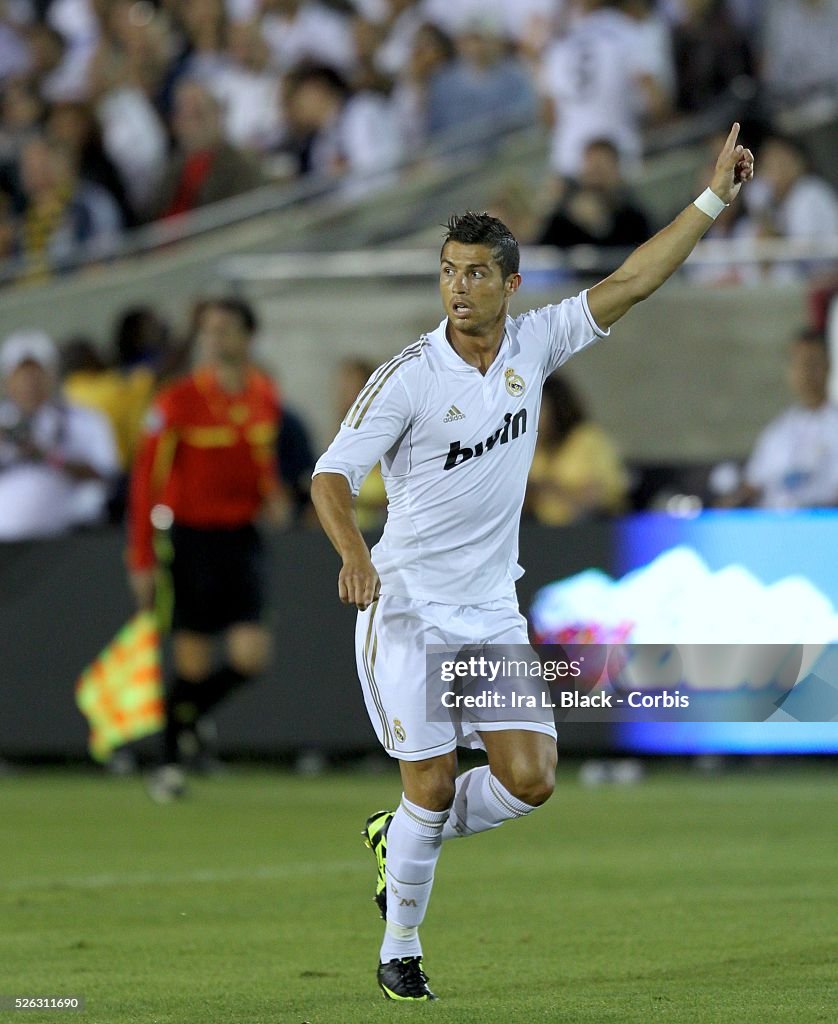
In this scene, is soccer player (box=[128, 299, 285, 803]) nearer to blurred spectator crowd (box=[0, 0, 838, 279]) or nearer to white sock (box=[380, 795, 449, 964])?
blurred spectator crowd (box=[0, 0, 838, 279])

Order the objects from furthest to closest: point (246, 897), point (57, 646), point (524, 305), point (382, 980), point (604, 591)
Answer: point (524, 305) < point (57, 646) < point (604, 591) < point (246, 897) < point (382, 980)

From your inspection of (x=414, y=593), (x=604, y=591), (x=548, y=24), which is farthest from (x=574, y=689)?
(x=548, y=24)

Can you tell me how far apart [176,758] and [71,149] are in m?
7.43

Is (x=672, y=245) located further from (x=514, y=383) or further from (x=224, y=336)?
(x=224, y=336)

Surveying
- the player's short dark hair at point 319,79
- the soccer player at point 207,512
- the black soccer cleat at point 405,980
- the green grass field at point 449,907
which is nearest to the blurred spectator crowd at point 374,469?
the soccer player at point 207,512

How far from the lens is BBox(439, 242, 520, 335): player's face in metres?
6.05

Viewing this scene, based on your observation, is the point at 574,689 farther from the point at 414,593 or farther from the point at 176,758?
the point at 176,758

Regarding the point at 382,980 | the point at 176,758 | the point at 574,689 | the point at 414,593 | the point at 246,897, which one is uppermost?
the point at 414,593

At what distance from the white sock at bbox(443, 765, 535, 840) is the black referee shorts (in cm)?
581

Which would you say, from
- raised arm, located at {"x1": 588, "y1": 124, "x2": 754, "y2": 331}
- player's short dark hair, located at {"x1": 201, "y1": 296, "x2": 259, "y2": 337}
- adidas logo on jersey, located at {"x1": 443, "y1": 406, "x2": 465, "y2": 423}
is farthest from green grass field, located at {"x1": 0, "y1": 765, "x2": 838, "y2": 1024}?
player's short dark hair, located at {"x1": 201, "y1": 296, "x2": 259, "y2": 337}

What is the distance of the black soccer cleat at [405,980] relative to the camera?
5930 millimetres

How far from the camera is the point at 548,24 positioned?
1739cm

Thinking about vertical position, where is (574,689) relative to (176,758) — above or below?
above

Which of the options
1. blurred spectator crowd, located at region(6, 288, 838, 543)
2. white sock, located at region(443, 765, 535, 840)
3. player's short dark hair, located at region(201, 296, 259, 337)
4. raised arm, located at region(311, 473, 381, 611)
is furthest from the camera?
blurred spectator crowd, located at region(6, 288, 838, 543)
